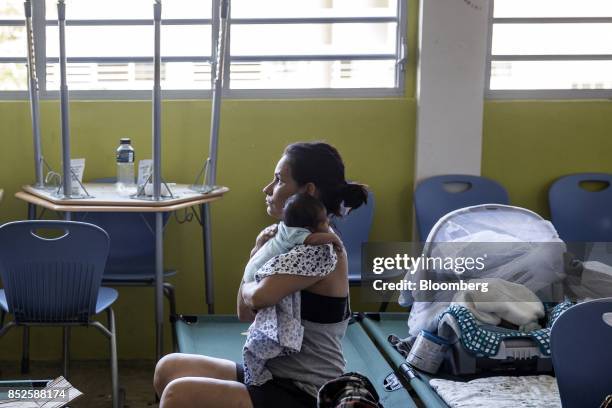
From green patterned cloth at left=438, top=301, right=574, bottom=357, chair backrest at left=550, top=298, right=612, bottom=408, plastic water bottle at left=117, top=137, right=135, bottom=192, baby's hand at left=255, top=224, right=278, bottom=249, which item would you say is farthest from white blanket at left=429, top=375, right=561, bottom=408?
plastic water bottle at left=117, top=137, right=135, bottom=192

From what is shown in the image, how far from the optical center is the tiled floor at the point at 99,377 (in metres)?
3.22

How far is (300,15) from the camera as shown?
3.86 meters

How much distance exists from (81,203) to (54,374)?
102 centimetres

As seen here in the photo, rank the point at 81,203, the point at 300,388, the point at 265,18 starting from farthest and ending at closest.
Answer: the point at 265,18 < the point at 81,203 < the point at 300,388

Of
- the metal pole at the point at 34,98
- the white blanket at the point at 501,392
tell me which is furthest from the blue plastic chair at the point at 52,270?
the white blanket at the point at 501,392

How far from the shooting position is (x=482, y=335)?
2572 millimetres

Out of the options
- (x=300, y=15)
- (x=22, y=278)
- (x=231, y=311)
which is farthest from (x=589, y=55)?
(x=22, y=278)

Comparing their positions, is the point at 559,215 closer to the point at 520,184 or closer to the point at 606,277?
the point at 520,184

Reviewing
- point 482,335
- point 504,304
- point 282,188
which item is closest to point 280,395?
point 282,188

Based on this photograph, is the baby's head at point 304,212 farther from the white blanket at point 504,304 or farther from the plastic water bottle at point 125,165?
the plastic water bottle at point 125,165

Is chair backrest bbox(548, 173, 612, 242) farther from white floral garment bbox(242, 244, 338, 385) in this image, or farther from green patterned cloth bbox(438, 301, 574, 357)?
white floral garment bbox(242, 244, 338, 385)

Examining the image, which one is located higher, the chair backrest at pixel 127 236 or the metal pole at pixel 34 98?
the metal pole at pixel 34 98

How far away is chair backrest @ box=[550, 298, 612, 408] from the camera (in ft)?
5.81

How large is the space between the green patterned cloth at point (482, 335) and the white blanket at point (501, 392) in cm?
10
